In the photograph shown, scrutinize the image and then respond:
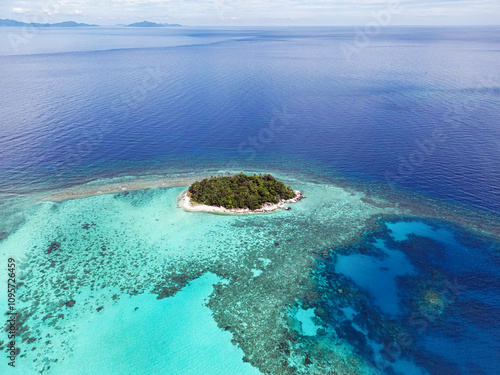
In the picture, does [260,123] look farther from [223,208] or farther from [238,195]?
[223,208]

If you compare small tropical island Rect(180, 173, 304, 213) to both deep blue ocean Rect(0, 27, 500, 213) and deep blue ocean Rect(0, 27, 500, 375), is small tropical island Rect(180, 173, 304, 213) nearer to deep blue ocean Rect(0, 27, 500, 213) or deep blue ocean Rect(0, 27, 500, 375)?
deep blue ocean Rect(0, 27, 500, 375)

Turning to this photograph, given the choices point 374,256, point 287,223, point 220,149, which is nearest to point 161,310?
point 287,223

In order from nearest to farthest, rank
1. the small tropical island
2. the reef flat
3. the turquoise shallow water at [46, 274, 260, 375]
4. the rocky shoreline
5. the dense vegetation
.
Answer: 1. the turquoise shallow water at [46, 274, 260, 375]
2. the reef flat
3. the rocky shoreline
4. the small tropical island
5. the dense vegetation

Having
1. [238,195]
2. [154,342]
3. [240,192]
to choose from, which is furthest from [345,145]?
[154,342]

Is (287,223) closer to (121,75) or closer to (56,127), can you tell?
(56,127)

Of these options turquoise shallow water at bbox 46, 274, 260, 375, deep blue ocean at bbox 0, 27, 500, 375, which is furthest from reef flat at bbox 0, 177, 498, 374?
deep blue ocean at bbox 0, 27, 500, 375

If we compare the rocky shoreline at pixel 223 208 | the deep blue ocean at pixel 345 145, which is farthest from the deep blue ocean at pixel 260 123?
the rocky shoreline at pixel 223 208
